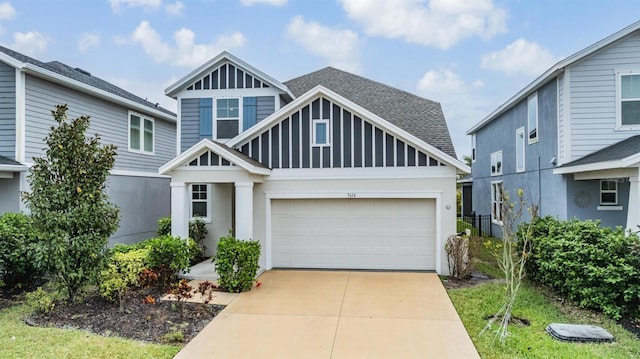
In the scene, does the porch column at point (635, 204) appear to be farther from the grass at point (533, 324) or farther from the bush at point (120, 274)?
the bush at point (120, 274)

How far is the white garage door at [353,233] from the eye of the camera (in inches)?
425

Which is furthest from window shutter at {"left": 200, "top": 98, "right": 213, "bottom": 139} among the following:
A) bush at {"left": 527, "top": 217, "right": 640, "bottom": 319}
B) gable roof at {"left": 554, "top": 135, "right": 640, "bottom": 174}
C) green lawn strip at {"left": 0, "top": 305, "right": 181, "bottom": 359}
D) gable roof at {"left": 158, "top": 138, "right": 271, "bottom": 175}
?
gable roof at {"left": 554, "top": 135, "right": 640, "bottom": 174}

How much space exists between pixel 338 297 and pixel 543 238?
16.1 ft

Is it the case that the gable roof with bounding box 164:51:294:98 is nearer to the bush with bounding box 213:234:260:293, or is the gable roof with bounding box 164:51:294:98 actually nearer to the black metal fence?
the bush with bounding box 213:234:260:293

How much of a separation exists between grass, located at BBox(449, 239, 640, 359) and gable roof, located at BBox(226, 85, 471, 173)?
3382mm

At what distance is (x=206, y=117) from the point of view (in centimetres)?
1274

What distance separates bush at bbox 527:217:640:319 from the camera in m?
6.80

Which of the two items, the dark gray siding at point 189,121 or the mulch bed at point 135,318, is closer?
the mulch bed at point 135,318

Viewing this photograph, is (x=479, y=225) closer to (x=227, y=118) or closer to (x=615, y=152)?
(x=615, y=152)

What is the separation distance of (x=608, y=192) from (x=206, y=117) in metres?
12.5

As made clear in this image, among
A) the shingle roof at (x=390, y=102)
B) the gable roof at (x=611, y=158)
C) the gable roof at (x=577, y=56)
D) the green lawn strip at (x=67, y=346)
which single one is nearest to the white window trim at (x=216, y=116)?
the shingle roof at (x=390, y=102)

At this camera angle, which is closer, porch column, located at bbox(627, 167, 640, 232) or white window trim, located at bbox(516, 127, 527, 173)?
porch column, located at bbox(627, 167, 640, 232)

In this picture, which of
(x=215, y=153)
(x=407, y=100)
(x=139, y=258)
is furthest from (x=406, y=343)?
(x=407, y=100)

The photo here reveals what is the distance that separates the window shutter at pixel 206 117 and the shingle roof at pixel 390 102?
3345mm
